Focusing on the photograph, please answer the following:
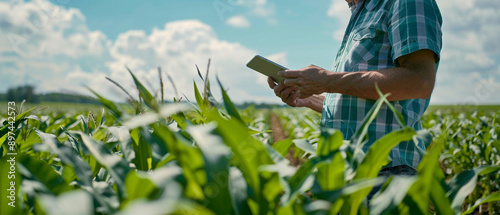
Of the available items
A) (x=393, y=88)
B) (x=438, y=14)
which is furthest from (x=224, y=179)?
(x=438, y=14)

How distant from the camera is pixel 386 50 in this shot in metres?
1.78

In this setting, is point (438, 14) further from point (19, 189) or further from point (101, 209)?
point (19, 189)

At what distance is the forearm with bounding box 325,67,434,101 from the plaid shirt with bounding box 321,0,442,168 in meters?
0.10

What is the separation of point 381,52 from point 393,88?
0.32m

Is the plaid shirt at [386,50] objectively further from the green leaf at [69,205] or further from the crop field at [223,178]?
the green leaf at [69,205]

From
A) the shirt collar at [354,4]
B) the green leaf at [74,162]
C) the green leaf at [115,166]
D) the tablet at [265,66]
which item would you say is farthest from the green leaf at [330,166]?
the shirt collar at [354,4]

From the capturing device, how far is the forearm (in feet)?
5.02

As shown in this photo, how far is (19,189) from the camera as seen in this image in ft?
2.65

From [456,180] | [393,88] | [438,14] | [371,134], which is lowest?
[456,180]

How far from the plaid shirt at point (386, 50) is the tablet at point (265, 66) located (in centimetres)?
35

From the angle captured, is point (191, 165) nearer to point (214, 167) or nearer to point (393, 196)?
point (214, 167)

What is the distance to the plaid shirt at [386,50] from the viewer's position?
1.58m

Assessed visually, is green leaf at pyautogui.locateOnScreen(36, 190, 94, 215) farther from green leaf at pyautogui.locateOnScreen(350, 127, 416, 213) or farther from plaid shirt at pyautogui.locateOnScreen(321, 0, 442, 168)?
plaid shirt at pyautogui.locateOnScreen(321, 0, 442, 168)

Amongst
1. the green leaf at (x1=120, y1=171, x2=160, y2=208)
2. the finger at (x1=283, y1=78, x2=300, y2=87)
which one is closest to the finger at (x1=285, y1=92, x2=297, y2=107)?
the finger at (x1=283, y1=78, x2=300, y2=87)
